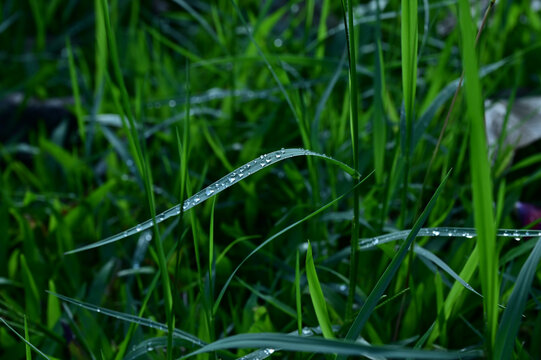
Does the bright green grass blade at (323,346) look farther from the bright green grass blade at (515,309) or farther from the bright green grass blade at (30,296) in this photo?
the bright green grass blade at (30,296)

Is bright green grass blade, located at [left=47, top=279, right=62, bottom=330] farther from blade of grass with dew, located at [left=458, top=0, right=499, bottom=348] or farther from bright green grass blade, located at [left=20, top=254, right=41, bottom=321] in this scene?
blade of grass with dew, located at [left=458, top=0, right=499, bottom=348]

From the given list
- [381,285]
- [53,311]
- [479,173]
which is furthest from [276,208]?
[479,173]

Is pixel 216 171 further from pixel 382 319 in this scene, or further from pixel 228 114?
pixel 382 319

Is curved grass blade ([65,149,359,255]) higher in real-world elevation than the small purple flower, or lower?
higher

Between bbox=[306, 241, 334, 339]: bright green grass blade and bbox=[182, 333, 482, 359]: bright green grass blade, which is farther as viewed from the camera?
bbox=[306, 241, 334, 339]: bright green grass blade

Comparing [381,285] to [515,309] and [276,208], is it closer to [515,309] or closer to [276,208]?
[515,309]

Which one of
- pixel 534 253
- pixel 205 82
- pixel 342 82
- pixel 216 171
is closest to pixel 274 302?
pixel 534 253

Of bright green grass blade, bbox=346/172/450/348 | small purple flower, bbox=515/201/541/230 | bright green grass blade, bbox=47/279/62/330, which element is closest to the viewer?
bright green grass blade, bbox=346/172/450/348

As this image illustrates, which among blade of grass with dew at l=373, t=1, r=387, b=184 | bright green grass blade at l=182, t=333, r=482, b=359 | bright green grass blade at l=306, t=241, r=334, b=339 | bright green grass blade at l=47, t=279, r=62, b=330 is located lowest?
bright green grass blade at l=47, t=279, r=62, b=330

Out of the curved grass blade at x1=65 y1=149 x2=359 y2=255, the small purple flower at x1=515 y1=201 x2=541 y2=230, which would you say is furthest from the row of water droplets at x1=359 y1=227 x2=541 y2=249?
the small purple flower at x1=515 y1=201 x2=541 y2=230
